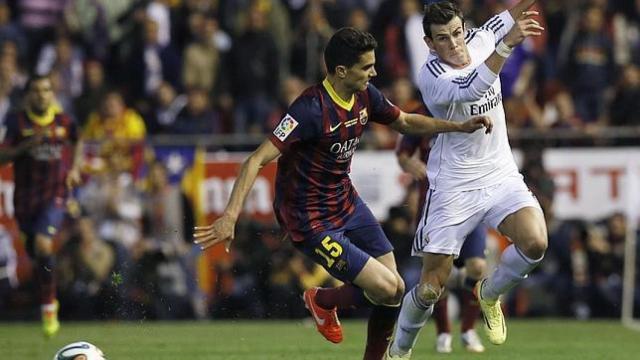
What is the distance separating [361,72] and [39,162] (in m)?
6.98

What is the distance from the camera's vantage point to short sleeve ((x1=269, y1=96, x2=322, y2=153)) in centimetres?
Result: 1088

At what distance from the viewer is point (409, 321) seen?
1181 cm

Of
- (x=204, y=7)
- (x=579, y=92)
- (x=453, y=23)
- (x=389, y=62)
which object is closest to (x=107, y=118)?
(x=204, y=7)

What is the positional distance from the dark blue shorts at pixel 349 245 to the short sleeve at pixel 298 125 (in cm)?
83

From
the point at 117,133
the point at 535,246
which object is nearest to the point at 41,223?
the point at 117,133

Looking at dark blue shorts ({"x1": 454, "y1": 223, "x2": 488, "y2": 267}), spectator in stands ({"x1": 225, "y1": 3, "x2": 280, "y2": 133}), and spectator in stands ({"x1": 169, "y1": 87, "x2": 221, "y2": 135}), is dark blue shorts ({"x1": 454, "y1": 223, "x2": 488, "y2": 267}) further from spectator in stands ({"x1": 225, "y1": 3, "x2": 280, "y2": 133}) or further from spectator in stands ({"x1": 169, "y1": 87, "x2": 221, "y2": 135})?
spectator in stands ({"x1": 225, "y1": 3, "x2": 280, "y2": 133})

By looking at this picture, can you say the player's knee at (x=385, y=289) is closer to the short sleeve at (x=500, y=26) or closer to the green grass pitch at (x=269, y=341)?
the short sleeve at (x=500, y=26)

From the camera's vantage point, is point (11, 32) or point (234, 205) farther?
point (11, 32)

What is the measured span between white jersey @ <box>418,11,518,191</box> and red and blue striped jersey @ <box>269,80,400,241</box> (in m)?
0.52

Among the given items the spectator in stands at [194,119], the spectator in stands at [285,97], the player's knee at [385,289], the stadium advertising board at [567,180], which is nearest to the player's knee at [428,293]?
the player's knee at [385,289]

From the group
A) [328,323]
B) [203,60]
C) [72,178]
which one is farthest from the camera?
[203,60]

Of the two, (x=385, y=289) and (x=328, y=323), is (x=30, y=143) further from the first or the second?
(x=385, y=289)

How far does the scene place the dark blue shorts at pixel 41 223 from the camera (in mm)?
16953

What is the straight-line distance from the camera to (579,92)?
21594 millimetres
